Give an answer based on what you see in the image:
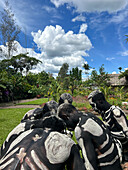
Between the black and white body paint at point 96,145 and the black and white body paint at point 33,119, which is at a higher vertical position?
the black and white body paint at point 33,119

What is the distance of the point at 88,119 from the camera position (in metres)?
1.28

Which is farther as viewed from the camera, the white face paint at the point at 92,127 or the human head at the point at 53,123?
the human head at the point at 53,123

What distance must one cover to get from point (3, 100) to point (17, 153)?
15527mm

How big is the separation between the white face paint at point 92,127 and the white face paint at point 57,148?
305 millimetres

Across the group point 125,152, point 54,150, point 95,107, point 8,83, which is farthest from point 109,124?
point 8,83

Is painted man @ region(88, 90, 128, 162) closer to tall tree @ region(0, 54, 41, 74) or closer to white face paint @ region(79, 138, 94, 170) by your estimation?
white face paint @ region(79, 138, 94, 170)

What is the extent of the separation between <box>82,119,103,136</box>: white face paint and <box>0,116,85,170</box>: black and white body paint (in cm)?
28

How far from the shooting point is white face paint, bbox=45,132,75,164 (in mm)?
901

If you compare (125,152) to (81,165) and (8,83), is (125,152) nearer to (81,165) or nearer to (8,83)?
(81,165)

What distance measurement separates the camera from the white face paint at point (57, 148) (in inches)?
35.5

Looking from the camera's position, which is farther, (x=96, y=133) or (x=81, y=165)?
(x=96, y=133)

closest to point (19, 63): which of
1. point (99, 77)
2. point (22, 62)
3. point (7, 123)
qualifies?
point (22, 62)

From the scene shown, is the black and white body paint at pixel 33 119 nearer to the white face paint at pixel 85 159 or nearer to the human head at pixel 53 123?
the human head at pixel 53 123

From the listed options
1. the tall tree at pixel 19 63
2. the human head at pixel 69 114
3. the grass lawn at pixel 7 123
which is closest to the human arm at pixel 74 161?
the human head at pixel 69 114
